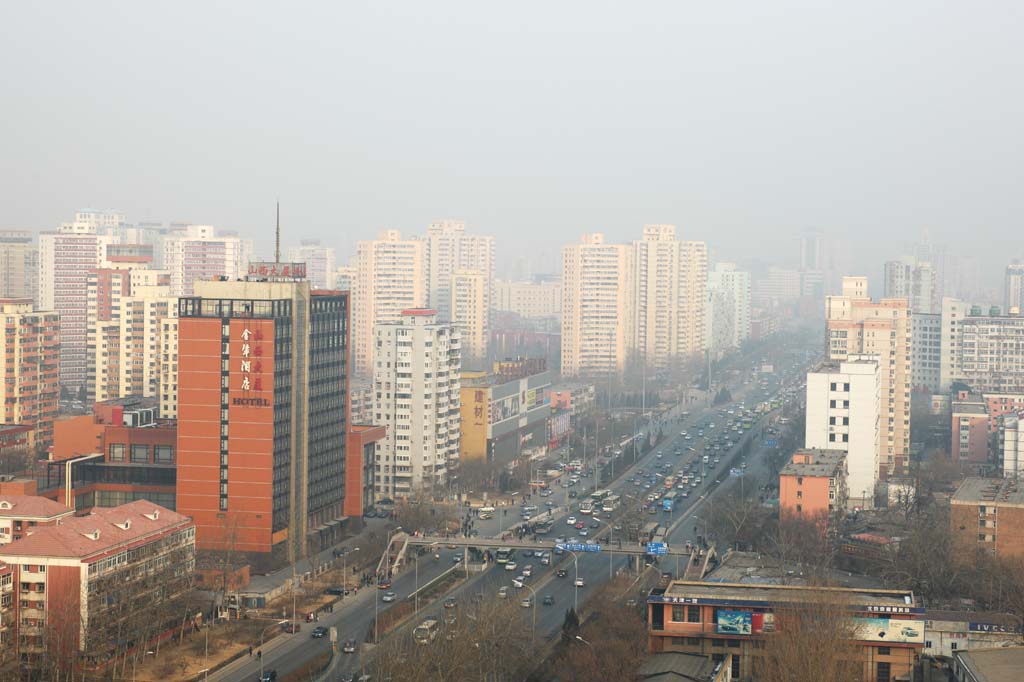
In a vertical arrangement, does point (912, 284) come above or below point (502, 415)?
above

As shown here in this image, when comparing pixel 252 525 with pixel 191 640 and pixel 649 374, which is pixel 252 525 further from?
pixel 649 374

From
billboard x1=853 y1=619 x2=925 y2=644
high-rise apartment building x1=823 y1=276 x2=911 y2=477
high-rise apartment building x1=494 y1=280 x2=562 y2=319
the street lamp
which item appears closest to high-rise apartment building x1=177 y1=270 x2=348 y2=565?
the street lamp

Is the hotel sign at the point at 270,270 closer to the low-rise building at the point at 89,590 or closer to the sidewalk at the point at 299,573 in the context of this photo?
the sidewalk at the point at 299,573

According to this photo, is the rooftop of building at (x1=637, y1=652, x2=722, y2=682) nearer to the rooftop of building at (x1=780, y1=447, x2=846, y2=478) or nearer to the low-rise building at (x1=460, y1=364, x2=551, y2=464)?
the rooftop of building at (x1=780, y1=447, x2=846, y2=478)

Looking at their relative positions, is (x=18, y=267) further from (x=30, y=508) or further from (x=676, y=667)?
(x=676, y=667)

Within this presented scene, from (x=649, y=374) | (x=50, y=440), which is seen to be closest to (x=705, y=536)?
(x=50, y=440)

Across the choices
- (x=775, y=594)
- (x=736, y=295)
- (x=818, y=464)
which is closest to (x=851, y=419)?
(x=818, y=464)
